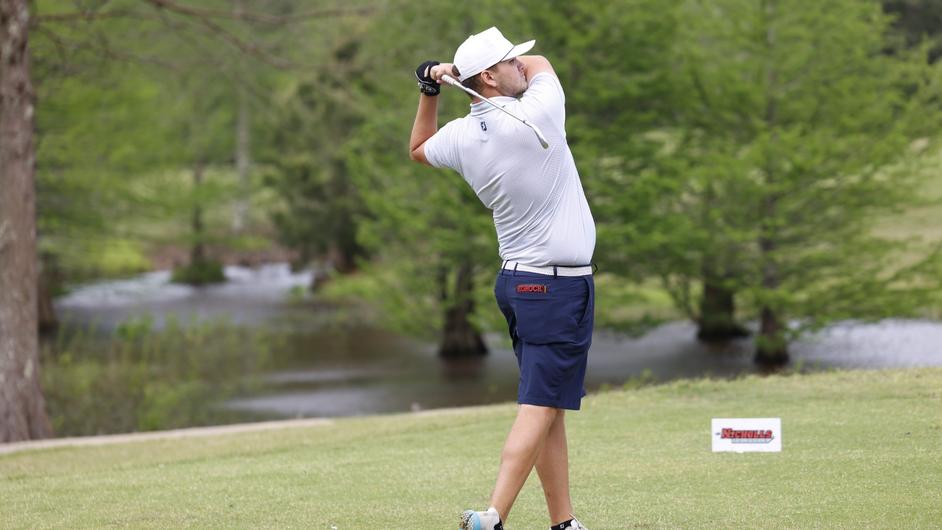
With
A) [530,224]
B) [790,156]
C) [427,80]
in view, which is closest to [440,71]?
[427,80]

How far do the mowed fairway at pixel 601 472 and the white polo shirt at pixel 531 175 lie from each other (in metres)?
1.35

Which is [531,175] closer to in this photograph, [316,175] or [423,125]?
[423,125]

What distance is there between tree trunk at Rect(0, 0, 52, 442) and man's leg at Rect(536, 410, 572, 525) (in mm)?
9652

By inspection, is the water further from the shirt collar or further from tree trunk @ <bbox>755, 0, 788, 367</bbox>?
the shirt collar

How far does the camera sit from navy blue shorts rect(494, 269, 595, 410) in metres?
4.62

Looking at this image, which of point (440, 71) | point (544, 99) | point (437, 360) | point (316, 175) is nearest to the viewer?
point (544, 99)

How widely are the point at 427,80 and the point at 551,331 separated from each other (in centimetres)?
110

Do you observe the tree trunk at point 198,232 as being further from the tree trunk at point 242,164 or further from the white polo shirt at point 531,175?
the white polo shirt at point 531,175

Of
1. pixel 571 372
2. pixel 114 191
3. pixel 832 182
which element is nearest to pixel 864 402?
pixel 571 372

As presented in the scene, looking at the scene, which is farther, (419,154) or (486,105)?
(419,154)

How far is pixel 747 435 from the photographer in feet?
21.7

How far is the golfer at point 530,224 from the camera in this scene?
4.57 metres

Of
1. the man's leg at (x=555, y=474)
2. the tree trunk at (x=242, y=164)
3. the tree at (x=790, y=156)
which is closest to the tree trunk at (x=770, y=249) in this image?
the tree at (x=790, y=156)

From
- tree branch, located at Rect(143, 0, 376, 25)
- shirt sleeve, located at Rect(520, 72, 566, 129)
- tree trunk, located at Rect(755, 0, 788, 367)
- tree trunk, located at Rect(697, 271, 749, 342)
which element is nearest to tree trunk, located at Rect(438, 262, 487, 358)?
tree trunk, located at Rect(697, 271, 749, 342)
